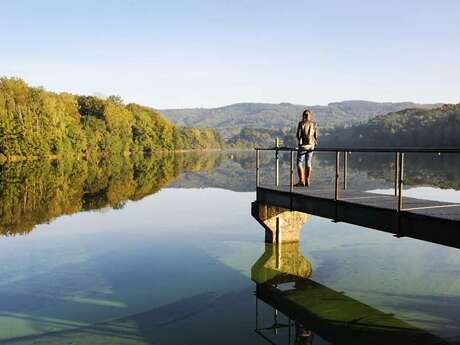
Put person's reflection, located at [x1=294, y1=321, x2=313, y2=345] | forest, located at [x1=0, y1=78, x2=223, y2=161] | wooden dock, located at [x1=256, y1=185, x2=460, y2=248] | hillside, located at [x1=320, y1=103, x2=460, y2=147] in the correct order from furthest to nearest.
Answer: hillside, located at [x1=320, y1=103, x2=460, y2=147]
forest, located at [x1=0, y1=78, x2=223, y2=161]
person's reflection, located at [x1=294, y1=321, x2=313, y2=345]
wooden dock, located at [x1=256, y1=185, x2=460, y2=248]

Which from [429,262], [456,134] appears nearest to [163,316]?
[429,262]

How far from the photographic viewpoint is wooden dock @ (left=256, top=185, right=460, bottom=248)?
902 centimetres

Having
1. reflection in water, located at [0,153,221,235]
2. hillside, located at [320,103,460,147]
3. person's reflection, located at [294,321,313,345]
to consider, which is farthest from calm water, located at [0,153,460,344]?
hillside, located at [320,103,460,147]

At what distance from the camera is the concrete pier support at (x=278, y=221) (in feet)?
54.8

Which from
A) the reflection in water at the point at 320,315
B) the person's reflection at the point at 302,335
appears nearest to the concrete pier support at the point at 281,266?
the reflection in water at the point at 320,315

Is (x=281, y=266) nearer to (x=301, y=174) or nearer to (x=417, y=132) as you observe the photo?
(x=301, y=174)

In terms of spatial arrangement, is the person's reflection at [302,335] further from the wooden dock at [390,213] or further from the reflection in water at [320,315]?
the wooden dock at [390,213]

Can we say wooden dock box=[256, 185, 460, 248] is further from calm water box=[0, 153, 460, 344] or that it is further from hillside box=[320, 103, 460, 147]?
hillside box=[320, 103, 460, 147]

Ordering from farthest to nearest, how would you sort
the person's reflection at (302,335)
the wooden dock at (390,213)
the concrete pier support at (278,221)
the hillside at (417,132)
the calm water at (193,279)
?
the hillside at (417,132) < the concrete pier support at (278,221) < the calm water at (193,279) < the person's reflection at (302,335) < the wooden dock at (390,213)

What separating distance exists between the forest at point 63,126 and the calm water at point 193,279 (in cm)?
5005

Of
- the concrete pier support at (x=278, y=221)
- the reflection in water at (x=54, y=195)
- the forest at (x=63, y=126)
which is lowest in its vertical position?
the reflection in water at (x=54, y=195)

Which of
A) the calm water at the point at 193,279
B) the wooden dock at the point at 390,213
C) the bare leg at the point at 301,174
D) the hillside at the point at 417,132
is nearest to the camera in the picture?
the wooden dock at the point at 390,213

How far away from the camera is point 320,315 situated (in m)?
10.8

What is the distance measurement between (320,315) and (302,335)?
48.9 inches
